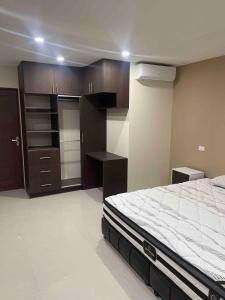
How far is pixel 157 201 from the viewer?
8.61ft

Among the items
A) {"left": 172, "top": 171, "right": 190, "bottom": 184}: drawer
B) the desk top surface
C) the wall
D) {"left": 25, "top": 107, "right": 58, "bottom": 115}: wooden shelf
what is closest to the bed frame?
the desk top surface

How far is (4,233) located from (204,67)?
3971 millimetres

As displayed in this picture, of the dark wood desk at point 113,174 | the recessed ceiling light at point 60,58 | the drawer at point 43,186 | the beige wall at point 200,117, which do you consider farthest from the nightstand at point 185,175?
the recessed ceiling light at point 60,58

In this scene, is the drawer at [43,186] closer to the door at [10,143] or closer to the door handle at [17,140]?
the door at [10,143]

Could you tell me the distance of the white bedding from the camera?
1668 millimetres

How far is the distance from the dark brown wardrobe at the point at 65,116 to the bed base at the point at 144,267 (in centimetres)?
199

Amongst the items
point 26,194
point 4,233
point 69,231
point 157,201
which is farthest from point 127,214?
point 26,194

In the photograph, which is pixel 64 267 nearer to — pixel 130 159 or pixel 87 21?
pixel 130 159

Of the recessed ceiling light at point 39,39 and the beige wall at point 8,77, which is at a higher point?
the recessed ceiling light at point 39,39

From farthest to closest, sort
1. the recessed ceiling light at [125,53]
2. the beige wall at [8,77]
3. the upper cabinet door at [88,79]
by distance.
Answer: the beige wall at [8,77] → the upper cabinet door at [88,79] → the recessed ceiling light at [125,53]

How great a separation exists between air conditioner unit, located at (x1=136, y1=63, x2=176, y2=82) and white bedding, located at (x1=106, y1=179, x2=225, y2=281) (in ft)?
6.50

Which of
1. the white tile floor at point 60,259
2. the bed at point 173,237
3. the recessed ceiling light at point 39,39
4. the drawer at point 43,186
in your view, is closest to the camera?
the bed at point 173,237

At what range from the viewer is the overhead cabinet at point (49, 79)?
12.7ft

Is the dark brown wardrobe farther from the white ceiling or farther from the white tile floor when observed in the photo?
the white tile floor
